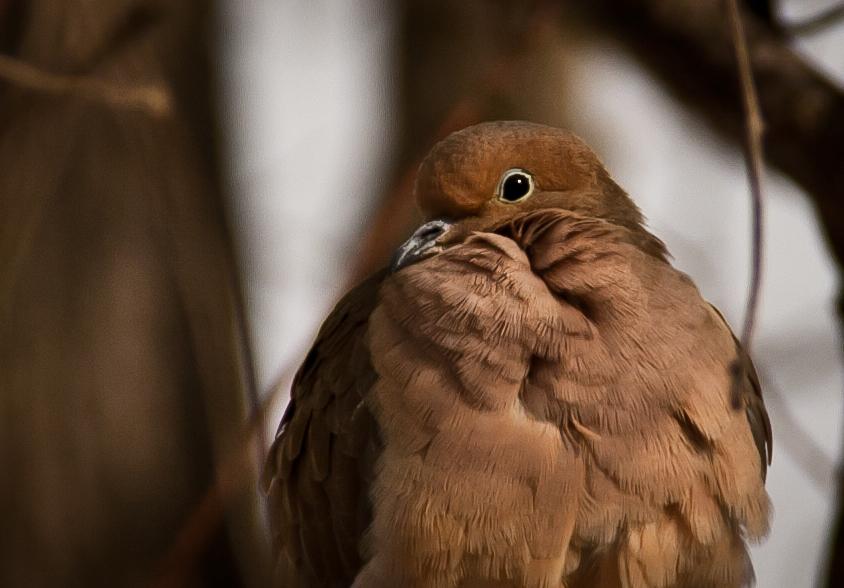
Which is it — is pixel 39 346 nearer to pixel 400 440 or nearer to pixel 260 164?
pixel 260 164

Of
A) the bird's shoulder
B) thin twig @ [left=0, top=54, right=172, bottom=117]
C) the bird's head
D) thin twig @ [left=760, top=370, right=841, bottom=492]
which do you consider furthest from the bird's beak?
thin twig @ [left=760, top=370, right=841, bottom=492]

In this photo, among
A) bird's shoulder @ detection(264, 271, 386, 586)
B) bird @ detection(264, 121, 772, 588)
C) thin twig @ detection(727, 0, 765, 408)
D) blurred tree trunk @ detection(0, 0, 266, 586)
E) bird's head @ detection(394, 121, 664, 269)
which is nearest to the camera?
thin twig @ detection(727, 0, 765, 408)

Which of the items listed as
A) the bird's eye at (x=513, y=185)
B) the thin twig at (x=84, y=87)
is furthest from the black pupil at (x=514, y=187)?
the thin twig at (x=84, y=87)

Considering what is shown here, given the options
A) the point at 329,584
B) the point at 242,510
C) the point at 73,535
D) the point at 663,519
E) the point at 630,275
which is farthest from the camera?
the point at 73,535

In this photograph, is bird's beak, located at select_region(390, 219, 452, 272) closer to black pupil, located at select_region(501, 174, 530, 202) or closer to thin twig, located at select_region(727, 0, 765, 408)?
black pupil, located at select_region(501, 174, 530, 202)

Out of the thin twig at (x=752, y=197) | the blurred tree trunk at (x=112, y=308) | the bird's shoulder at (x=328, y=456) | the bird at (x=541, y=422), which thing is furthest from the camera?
the blurred tree trunk at (x=112, y=308)

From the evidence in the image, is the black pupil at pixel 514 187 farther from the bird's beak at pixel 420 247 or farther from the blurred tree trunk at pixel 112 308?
the blurred tree trunk at pixel 112 308

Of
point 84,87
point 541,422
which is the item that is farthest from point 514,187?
point 84,87

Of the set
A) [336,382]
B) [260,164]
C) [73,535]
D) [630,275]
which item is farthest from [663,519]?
→ [260,164]
